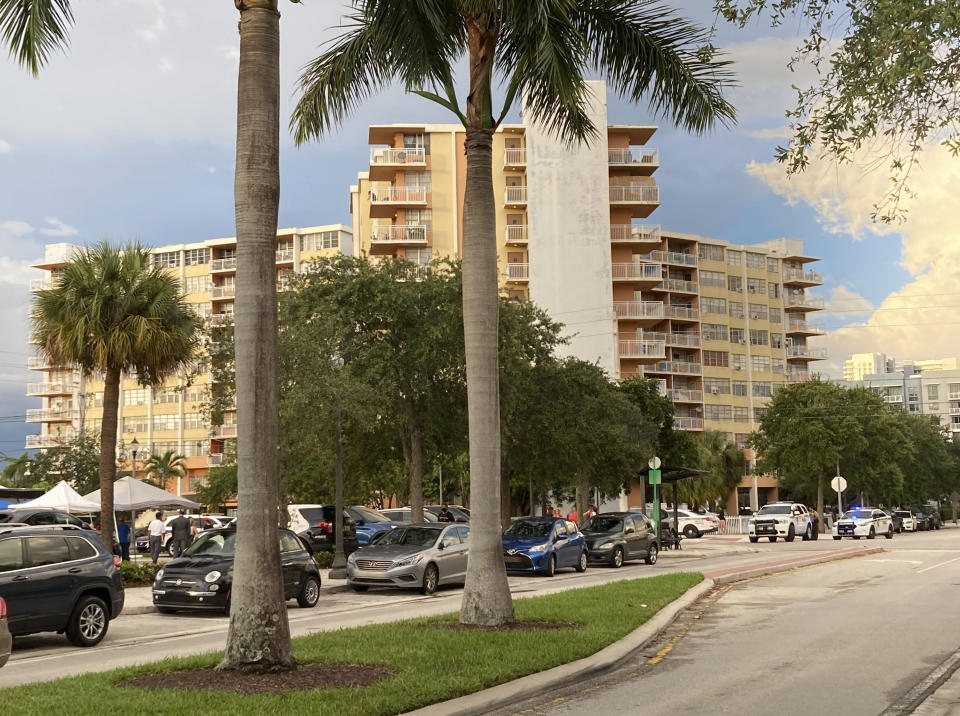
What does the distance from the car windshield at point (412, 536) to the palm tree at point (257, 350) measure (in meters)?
15.5

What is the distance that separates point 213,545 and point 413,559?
16.4ft

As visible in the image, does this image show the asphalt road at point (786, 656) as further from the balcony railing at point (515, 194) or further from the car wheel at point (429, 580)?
the balcony railing at point (515, 194)

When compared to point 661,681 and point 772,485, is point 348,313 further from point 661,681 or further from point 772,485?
point 772,485

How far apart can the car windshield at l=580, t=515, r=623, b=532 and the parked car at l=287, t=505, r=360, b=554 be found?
7767mm

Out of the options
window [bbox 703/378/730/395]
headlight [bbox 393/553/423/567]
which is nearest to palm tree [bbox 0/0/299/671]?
headlight [bbox 393/553/423/567]

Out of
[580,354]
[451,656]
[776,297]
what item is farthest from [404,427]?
[776,297]

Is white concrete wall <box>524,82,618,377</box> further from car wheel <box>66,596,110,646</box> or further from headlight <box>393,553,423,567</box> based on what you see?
car wheel <box>66,596,110,646</box>

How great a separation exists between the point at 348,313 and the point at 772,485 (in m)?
80.0

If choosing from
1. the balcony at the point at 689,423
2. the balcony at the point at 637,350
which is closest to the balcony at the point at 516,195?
the balcony at the point at 637,350

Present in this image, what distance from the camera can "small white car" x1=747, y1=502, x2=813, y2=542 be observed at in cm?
5341

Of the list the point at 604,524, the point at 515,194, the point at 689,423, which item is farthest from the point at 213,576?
the point at 689,423

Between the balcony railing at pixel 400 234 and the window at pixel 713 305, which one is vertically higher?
the balcony railing at pixel 400 234

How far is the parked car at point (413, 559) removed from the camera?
80.7ft

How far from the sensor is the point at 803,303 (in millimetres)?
112438
